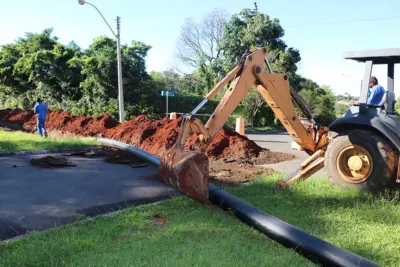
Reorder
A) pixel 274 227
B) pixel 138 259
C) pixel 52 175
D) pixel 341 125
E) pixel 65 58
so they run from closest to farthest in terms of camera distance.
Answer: pixel 138 259, pixel 274 227, pixel 341 125, pixel 52 175, pixel 65 58

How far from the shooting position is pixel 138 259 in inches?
130

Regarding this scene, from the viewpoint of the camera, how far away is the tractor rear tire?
5098 millimetres

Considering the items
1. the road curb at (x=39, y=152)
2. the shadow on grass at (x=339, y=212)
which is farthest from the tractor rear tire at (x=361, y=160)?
the road curb at (x=39, y=152)

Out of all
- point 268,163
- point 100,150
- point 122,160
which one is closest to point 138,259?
point 122,160

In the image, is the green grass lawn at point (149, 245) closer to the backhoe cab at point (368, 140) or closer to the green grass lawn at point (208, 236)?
the green grass lawn at point (208, 236)

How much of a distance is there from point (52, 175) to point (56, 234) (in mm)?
3325

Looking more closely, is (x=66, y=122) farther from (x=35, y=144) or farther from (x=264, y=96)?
(x=264, y=96)

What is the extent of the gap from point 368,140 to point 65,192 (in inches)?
192

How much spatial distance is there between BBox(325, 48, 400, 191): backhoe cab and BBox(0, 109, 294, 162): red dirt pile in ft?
13.3

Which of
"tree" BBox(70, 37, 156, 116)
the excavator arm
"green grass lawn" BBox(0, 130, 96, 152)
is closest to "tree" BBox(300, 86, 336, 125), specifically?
"tree" BBox(70, 37, 156, 116)

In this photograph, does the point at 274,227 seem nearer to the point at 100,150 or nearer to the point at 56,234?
the point at 56,234

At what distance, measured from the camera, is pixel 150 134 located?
11.6m

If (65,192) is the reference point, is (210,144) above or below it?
above

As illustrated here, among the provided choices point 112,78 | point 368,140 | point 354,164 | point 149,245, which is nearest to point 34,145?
point 149,245
